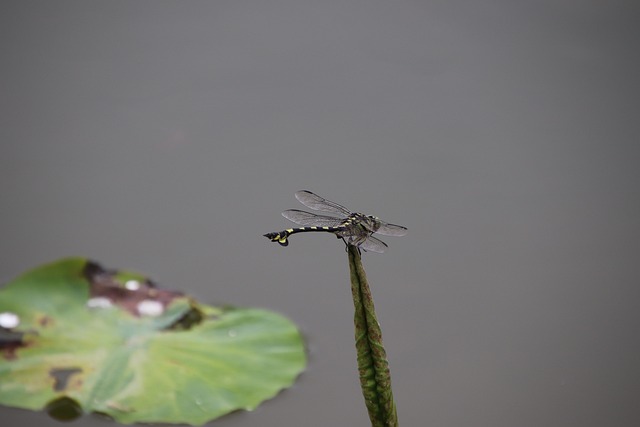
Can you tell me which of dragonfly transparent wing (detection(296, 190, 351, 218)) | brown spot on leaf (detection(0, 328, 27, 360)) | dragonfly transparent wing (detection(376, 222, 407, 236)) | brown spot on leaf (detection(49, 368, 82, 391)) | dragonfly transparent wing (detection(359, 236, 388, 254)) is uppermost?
dragonfly transparent wing (detection(296, 190, 351, 218))

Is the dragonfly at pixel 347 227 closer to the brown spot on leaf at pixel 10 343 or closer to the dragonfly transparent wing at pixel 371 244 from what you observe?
the dragonfly transparent wing at pixel 371 244

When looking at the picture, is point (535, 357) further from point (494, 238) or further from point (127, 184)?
point (127, 184)

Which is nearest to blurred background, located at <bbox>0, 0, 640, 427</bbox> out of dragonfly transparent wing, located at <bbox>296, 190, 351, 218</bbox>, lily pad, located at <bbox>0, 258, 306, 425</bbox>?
lily pad, located at <bbox>0, 258, 306, 425</bbox>

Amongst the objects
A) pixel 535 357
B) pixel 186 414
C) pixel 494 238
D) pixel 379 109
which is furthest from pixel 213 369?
pixel 379 109

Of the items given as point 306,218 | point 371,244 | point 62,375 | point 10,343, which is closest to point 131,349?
point 62,375

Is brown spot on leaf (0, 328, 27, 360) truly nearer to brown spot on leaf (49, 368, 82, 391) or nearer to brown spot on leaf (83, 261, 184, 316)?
brown spot on leaf (49, 368, 82, 391)

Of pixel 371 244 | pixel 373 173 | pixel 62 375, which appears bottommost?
pixel 62 375

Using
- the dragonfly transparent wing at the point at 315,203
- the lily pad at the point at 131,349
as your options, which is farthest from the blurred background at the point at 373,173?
the dragonfly transparent wing at the point at 315,203

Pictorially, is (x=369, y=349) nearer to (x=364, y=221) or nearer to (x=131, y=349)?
(x=364, y=221)
